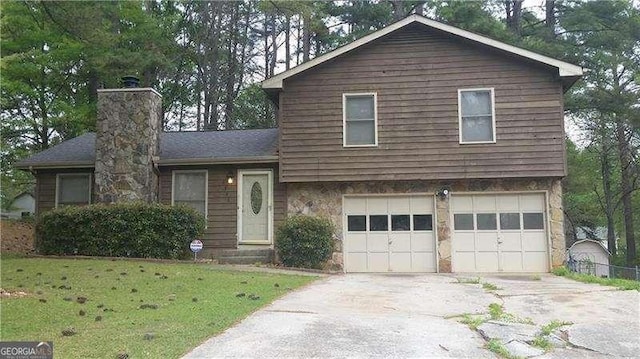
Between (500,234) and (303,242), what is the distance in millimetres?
4844

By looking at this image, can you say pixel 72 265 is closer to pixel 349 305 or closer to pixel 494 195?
pixel 349 305

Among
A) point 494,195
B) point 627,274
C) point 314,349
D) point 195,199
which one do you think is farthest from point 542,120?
point 314,349

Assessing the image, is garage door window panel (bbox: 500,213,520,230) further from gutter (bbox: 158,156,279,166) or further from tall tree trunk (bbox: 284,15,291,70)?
tall tree trunk (bbox: 284,15,291,70)

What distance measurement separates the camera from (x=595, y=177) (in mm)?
28469

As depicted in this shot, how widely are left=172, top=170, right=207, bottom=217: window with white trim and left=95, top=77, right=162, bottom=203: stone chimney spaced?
538 millimetres

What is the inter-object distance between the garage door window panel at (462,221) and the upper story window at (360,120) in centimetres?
274

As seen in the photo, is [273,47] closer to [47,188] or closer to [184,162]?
[184,162]

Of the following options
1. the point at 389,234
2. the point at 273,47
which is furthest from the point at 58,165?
the point at 273,47

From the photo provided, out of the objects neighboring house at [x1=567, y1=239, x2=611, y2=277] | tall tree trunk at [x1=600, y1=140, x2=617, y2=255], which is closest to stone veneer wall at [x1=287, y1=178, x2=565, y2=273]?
neighboring house at [x1=567, y1=239, x2=611, y2=277]

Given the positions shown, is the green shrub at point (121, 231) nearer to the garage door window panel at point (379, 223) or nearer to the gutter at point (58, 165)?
the gutter at point (58, 165)

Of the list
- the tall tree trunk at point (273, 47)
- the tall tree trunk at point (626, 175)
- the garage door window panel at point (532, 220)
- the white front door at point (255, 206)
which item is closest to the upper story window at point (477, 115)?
the garage door window panel at point (532, 220)

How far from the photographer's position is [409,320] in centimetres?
660

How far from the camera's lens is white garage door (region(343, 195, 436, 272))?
45.1 feet

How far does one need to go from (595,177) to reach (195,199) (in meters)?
22.2
